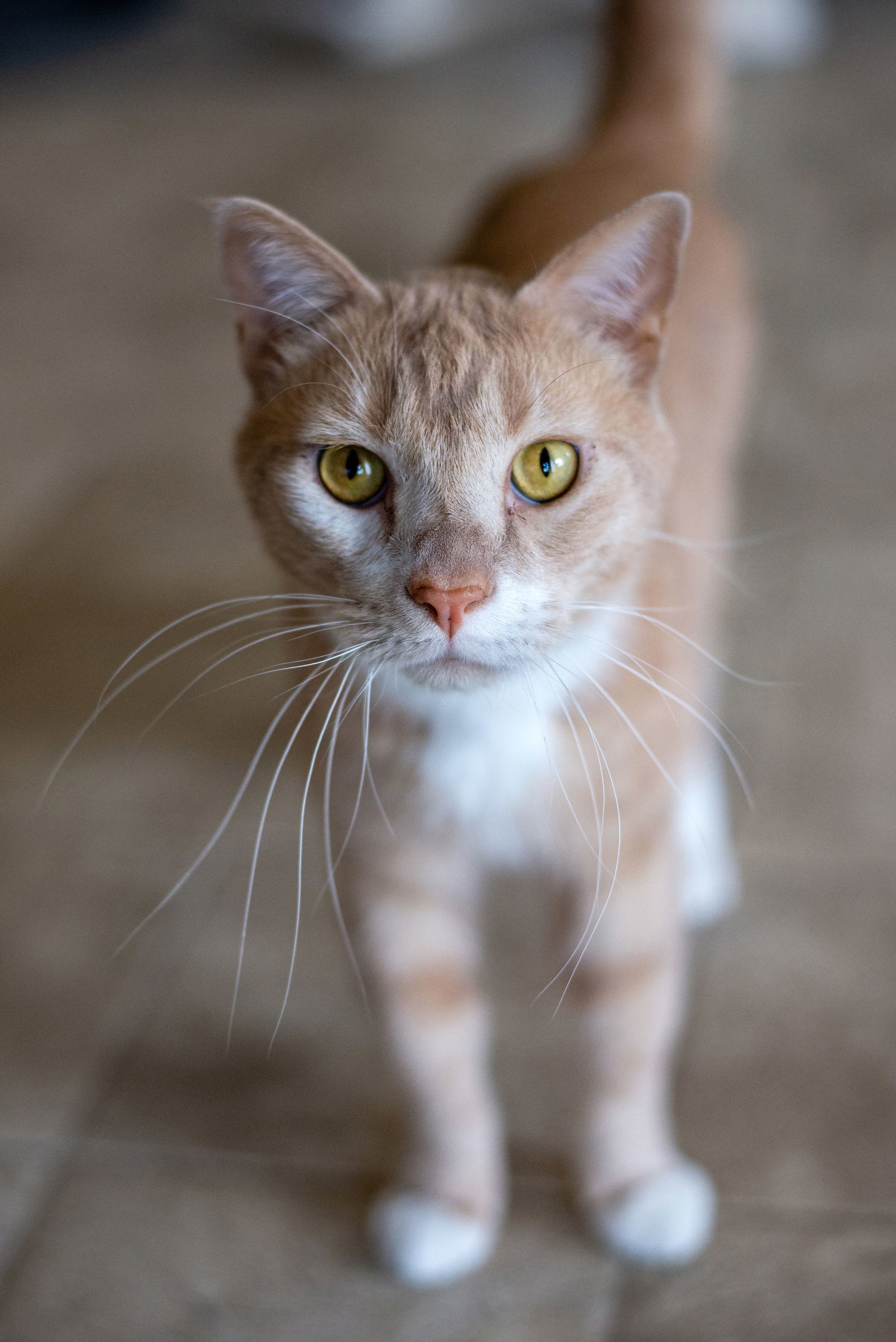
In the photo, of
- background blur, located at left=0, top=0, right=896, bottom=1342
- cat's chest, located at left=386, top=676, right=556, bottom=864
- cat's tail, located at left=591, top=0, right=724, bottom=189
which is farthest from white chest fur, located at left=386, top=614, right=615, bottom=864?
cat's tail, located at left=591, top=0, right=724, bottom=189

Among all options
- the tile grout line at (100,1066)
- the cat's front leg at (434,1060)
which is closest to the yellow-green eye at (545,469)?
the cat's front leg at (434,1060)

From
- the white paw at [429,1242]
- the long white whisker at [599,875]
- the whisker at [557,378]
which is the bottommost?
the white paw at [429,1242]

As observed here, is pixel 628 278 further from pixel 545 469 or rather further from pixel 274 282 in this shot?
pixel 274 282

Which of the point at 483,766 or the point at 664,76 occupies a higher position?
the point at 664,76

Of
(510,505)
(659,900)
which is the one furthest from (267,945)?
(510,505)

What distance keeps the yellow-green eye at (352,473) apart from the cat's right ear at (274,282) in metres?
0.10

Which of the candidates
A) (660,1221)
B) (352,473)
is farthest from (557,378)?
(660,1221)

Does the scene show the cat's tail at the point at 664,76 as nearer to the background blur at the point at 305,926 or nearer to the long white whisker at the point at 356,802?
the background blur at the point at 305,926

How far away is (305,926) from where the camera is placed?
154 centimetres

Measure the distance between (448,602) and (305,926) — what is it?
2.67 feet

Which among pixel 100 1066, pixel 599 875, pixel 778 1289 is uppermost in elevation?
pixel 599 875

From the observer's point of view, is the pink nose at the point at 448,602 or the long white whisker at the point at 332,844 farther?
the long white whisker at the point at 332,844

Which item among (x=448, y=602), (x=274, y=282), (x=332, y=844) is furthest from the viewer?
(x=332, y=844)

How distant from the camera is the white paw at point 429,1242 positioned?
116cm
